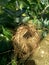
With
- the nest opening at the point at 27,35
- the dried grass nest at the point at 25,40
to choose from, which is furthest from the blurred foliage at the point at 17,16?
the nest opening at the point at 27,35

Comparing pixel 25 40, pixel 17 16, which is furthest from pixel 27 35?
pixel 17 16

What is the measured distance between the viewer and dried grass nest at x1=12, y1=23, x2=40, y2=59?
2.73 metres

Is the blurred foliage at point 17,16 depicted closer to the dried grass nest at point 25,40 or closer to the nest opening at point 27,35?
the dried grass nest at point 25,40

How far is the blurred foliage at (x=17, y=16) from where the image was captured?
271 cm

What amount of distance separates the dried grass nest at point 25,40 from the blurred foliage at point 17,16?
0.26ft

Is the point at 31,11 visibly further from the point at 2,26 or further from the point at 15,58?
the point at 15,58

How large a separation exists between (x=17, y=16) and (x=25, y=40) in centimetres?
39

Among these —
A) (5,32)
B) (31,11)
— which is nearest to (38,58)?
(5,32)

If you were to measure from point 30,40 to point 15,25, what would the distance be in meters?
0.34

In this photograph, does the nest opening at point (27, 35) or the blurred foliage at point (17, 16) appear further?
the nest opening at point (27, 35)

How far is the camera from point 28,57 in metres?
2.68

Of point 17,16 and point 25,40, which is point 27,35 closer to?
point 25,40

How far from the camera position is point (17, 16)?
3.00 meters

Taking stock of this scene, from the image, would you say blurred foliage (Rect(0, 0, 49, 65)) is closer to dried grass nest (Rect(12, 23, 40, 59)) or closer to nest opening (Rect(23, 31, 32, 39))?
dried grass nest (Rect(12, 23, 40, 59))
